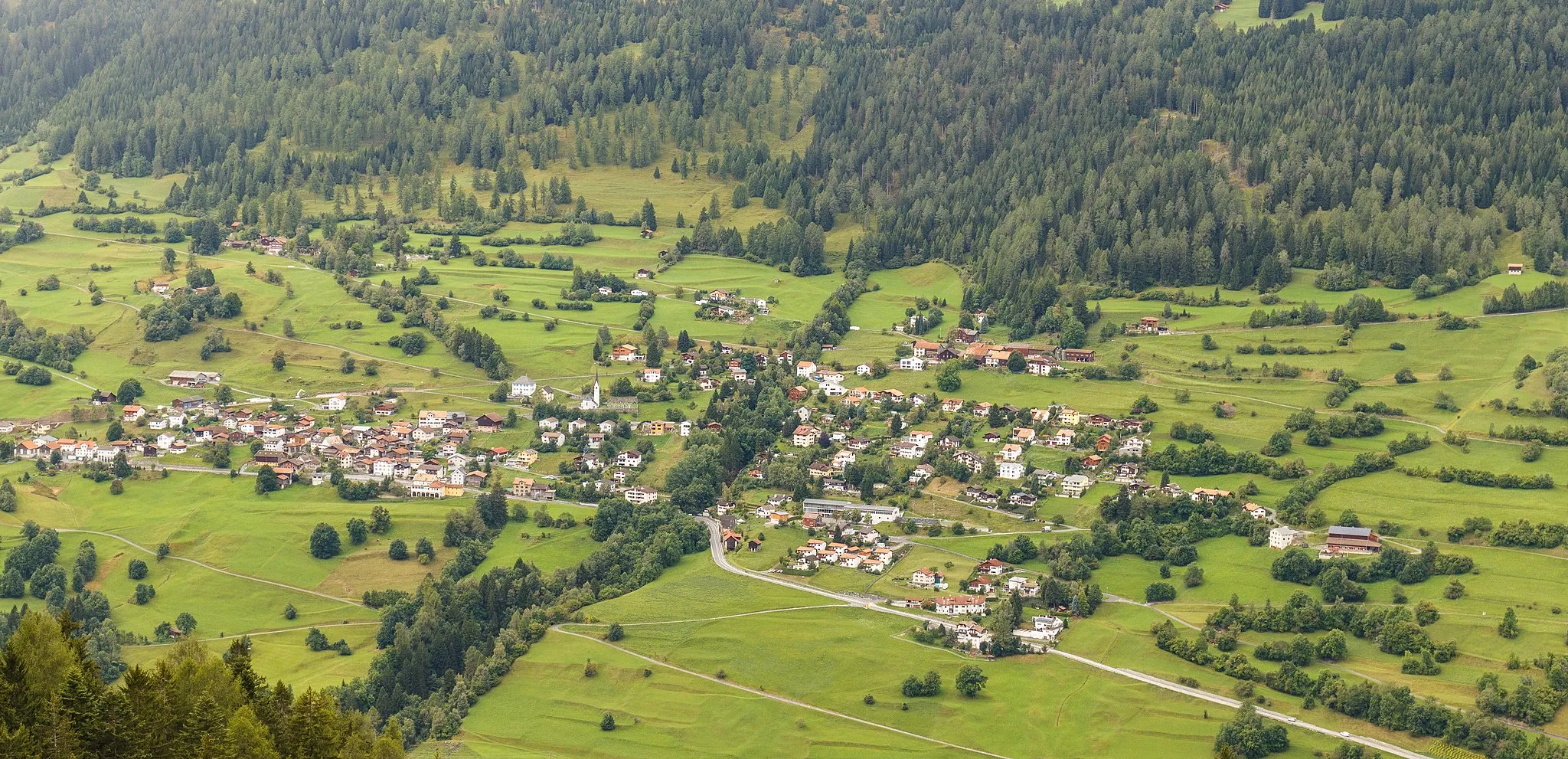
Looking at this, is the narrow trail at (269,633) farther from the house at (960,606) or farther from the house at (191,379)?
the house at (191,379)

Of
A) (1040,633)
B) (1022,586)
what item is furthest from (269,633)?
(1040,633)

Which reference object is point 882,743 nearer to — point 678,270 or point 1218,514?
point 1218,514

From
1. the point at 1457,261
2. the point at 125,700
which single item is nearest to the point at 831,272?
the point at 1457,261

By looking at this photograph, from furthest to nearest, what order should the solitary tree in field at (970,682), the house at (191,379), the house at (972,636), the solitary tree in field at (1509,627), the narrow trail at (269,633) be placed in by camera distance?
the house at (191,379) → the narrow trail at (269,633) → the house at (972,636) → the solitary tree in field at (970,682) → the solitary tree in field at (1509,627)

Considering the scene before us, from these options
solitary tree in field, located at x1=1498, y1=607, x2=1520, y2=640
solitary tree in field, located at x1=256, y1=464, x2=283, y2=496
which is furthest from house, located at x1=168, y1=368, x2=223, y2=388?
solitary tree in field, located at x1=1498, y1=607, x2=1520, y2=640

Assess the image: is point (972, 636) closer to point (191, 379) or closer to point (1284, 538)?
point (1284, 538)

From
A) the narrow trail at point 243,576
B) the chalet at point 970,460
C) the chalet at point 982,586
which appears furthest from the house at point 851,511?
the narrow trail at point 243,576
